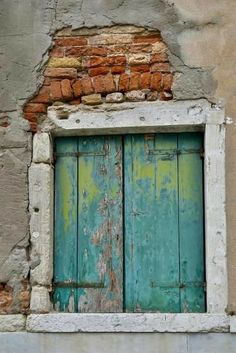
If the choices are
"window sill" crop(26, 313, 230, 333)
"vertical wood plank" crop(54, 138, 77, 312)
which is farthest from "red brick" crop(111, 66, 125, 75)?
"window sill" crop(26, 313, 230, 333)

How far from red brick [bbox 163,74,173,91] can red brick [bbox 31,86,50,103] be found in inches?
33.6

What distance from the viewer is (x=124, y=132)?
5750 millimetres

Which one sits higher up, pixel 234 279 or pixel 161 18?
pixel 161 18

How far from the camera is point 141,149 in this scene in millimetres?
5762

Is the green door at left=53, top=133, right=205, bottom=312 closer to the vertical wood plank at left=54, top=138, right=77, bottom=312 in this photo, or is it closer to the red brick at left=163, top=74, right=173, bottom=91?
the vertical wood plank at left=54, top=138, right=77, bottom=312

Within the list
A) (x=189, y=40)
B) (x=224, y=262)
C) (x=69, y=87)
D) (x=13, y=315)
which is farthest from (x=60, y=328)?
(x=189, y=40)

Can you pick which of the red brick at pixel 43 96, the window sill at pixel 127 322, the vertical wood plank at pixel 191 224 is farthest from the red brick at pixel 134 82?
the window sill at pixel 127 322

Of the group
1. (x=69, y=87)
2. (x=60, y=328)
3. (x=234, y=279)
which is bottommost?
(x=60, y=328)

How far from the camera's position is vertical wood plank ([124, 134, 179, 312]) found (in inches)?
221

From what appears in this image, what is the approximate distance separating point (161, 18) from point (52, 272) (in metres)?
2.00

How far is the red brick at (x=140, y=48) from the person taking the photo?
5703 mm

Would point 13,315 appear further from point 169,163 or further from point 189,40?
point 189,40

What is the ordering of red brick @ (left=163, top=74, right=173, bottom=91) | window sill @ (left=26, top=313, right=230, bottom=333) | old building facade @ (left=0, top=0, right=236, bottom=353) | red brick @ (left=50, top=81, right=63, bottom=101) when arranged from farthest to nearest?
1. red brick @ (left=50, top=81, right=63, bottom=101)
2. red brick @ (left=163, top=74, right=173, bottom=91)
3. old building facade @ (left=0, top=0, right=236, bottom=353)
4. window sill @ (left=26, top=313, right=230, bottom=333)

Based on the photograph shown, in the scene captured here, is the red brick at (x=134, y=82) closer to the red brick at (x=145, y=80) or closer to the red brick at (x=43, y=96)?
the red brick at (x=145, y=80)
